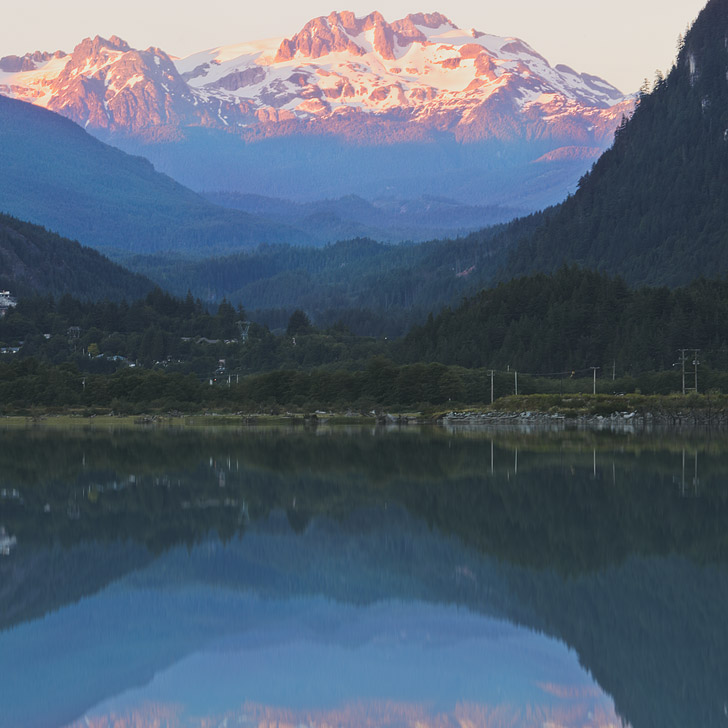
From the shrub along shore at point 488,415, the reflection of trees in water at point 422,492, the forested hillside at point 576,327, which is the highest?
the forested hillside at point 576,327

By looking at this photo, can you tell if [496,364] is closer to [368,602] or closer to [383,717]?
[368,602]

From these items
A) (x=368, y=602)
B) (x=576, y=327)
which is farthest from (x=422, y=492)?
(x=576, y=327)

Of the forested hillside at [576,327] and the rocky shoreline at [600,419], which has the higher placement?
the forested hillside at [576,327]

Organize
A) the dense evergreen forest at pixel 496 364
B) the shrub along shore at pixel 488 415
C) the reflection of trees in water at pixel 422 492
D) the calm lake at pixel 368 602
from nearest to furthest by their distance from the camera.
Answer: the calm lake at pixel 368 602 → the reflection of trees in water at pixel 422 492 → the shrub along shore at pixel 488 415 → the dense evergreen forest at pixel 496 364

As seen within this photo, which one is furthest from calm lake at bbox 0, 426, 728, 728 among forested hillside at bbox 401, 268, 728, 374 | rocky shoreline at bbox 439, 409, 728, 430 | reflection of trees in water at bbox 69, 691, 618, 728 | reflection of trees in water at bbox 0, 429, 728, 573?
forested hillside at bbox 401, 268, 728, 374

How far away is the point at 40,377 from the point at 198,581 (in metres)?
118

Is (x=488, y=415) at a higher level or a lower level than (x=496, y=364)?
lower

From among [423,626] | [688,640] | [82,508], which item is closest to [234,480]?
[82,508]

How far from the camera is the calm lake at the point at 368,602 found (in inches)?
750

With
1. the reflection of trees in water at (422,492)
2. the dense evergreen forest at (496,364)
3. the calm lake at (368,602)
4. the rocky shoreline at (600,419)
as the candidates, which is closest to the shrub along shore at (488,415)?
the rocky shoreline at (600,419)

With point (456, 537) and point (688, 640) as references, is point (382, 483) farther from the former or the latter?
point (688, 640)

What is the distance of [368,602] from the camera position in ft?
83.5

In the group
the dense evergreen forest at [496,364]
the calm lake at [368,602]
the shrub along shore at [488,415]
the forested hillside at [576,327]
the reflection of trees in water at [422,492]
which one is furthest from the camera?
the forested hillside at [576,327]

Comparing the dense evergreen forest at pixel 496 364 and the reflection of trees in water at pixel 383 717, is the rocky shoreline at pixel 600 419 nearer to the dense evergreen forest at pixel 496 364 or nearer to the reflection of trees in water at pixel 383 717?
the dense evergreen forest at pixel 496 364
